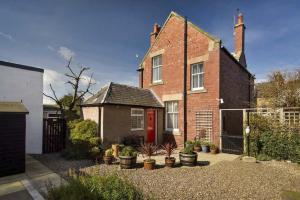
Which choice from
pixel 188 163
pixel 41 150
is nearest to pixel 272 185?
pixel 188 163

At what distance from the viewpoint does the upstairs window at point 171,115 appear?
16.5 metres

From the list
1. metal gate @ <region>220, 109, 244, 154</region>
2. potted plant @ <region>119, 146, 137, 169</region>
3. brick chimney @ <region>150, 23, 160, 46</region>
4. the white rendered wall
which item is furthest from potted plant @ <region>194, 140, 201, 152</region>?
brick chimney @ <region>150, 23, 160, 46</region>

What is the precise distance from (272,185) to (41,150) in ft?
39.7

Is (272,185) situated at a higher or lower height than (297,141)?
lower

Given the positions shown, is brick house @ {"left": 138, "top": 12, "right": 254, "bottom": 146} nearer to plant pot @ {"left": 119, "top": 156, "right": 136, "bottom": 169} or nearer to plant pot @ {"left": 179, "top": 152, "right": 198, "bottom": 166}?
plant pot @ {"left": 179, "top": 152, "right": 198, "bottom": 166}

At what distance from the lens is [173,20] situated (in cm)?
1725

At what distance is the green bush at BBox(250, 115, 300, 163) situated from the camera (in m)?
10.5

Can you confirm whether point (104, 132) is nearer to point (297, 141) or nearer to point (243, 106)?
point (297, 141)

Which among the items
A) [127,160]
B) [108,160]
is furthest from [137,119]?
[127,160]

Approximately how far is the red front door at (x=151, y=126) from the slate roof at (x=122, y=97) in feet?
2.46

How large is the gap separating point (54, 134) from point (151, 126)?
22.4ft

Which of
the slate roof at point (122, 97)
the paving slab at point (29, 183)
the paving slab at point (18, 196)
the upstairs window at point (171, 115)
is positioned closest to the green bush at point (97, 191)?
the paving slab at point (29, 183)

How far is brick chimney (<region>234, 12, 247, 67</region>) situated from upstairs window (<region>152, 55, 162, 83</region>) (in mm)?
7604

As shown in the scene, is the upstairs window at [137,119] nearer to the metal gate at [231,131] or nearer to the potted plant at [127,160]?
the potted plant at [127,160]
